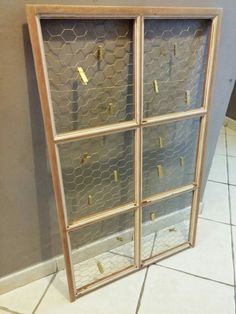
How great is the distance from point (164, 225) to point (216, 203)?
42 cm

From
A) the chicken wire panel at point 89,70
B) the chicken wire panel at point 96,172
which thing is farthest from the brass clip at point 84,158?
the chicken wire panel at point 89,70

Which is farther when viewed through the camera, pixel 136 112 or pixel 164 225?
pixel 164 225

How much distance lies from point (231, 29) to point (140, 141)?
568 millimetres

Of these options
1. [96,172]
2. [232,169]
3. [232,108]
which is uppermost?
[96,172]

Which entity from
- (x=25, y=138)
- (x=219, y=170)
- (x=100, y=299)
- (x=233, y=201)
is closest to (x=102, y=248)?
(x=100, y=299)

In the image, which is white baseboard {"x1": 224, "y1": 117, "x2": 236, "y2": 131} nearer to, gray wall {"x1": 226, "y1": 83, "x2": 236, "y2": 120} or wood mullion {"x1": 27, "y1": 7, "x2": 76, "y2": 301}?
gray wall {"x1": 226, "y1": 83, "x2": 236, "y2": 120}

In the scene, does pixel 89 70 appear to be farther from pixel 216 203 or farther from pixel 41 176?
pixel 216 203

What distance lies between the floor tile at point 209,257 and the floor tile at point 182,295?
0.15ft

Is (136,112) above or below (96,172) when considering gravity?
above

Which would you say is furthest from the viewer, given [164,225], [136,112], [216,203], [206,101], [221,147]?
[221,147]

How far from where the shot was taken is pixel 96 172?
3.53 feet

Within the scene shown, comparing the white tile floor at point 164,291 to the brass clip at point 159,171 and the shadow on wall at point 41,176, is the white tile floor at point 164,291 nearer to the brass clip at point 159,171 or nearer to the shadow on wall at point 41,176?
the shadow on wall at point 41,176

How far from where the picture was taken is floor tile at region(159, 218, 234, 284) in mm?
1214

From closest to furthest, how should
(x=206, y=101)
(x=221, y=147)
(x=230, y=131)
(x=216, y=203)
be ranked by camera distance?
(x=206, y=101)
(x=216, y=203)
(x=221, y=147)
(x=230, y=131)
